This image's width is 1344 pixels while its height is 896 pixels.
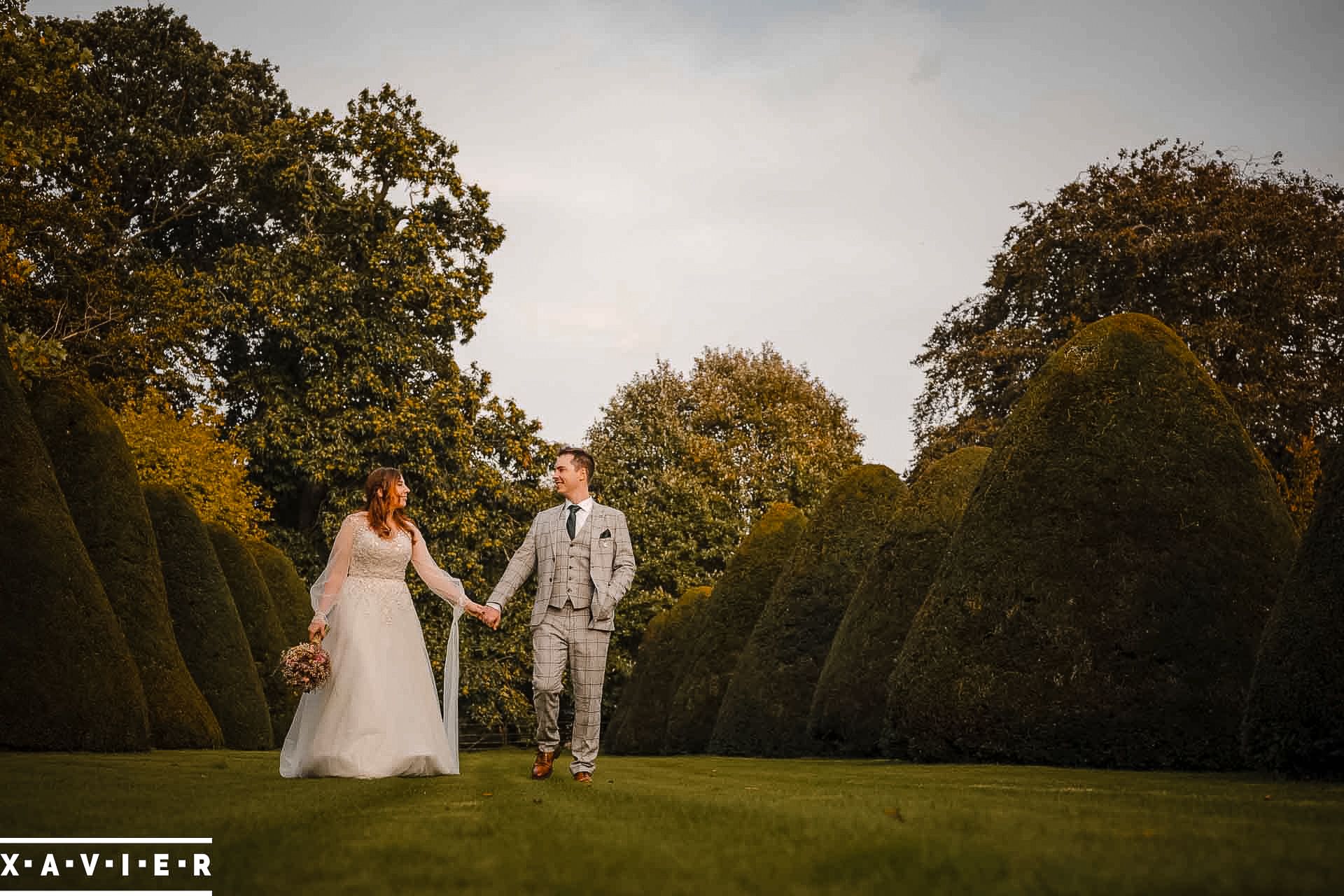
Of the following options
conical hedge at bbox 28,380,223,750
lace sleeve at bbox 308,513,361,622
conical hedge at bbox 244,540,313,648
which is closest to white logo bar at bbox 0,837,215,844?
lace sleeve at bbox 308,513,361,622

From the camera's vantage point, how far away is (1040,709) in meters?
12.7

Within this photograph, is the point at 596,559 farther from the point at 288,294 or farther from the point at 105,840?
the point at 288,294


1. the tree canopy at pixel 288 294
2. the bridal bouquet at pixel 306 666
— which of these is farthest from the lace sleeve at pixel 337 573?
the tree canopy at pixel 288 294

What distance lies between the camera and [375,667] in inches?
391

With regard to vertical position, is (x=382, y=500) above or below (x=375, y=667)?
above

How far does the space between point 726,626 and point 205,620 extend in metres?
9.98

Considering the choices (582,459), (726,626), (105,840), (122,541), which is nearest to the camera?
(105,840)

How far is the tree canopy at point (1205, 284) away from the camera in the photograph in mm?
30766

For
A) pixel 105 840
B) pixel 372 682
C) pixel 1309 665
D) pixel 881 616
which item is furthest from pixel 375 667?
pixel 881 616

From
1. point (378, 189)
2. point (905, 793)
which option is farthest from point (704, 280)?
point (905, 793)

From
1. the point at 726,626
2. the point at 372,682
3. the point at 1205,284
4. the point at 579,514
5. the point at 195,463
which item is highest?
the point at 1205,284

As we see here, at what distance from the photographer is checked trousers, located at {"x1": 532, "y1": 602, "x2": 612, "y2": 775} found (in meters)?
9.10

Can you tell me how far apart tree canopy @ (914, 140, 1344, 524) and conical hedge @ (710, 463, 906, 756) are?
9.59 m

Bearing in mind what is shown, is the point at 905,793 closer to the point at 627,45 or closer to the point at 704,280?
the point at 627,45
